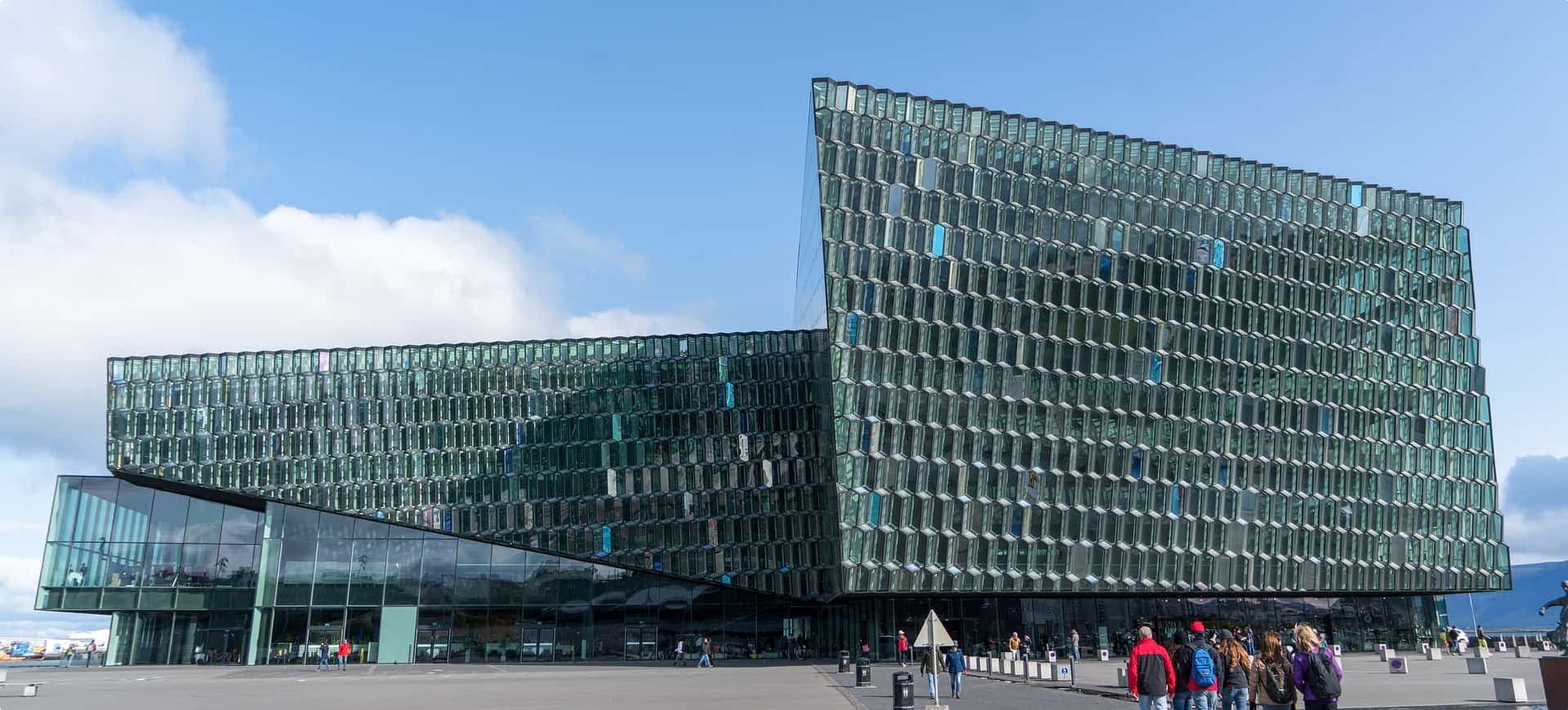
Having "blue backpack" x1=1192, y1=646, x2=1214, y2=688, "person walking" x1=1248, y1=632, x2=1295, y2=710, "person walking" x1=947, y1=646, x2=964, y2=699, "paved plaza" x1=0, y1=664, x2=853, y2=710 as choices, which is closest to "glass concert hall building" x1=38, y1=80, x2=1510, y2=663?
"paved plaza" x1=0, y1=664, x2=853, y2=710

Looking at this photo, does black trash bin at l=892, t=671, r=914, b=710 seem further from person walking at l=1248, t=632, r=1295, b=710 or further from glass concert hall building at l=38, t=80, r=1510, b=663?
glass concert hall building at l=38, t=80, r=1510, b=663

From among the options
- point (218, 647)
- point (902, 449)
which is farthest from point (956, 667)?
point (218, 647)

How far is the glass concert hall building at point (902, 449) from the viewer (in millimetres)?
56094

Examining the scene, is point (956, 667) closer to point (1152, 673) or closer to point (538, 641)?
point (1152, 673)

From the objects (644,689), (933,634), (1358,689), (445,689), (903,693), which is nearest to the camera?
(903,693)

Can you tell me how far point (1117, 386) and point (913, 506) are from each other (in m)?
13.5

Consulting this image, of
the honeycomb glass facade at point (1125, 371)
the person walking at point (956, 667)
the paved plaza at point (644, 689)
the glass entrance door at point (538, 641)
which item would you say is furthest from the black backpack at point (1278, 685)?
the glass entrance door at point (538, 641)

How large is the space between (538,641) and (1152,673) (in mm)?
58802

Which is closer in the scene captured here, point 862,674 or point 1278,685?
point 1278,685

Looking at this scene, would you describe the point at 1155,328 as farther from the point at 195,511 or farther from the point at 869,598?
the point at 195,511

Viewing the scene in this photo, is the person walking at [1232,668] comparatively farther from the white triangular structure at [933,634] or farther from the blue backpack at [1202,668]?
the white triangular structure at [933,634]

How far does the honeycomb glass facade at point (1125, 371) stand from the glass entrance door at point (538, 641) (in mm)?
24365

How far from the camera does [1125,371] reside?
5891 cm

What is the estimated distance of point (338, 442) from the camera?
67.2m
